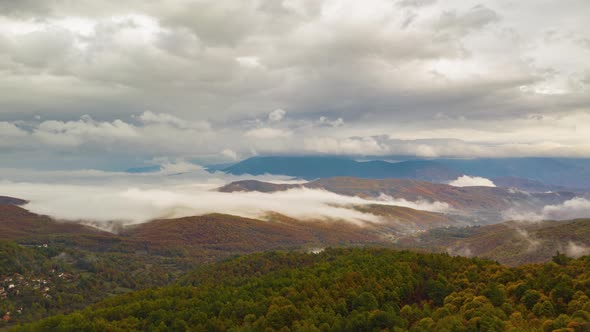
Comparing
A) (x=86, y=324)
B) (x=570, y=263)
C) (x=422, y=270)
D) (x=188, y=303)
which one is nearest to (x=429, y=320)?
(x=422, y=270)

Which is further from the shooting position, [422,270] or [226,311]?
[422,270]

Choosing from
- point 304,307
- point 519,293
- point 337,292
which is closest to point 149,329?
point 304,307

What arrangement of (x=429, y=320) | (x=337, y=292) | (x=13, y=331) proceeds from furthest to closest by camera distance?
(x=13, y=331)
(x=337, y=292)
(x=429, y=320)

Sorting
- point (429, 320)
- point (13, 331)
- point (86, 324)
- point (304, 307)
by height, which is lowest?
point (13, 331)

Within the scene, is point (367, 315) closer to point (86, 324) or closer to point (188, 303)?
point (188, 303)

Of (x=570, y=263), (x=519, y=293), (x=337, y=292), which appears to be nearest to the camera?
(x=519, y=293)

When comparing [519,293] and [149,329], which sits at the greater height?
[519,293]

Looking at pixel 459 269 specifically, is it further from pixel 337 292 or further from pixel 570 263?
pixel 337 292
